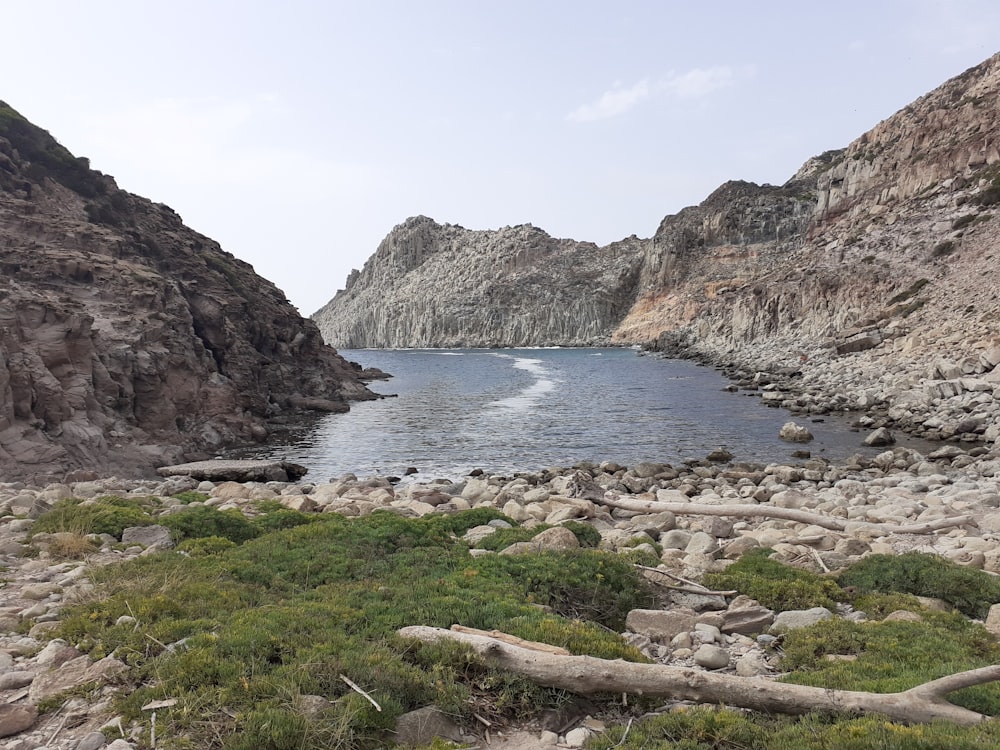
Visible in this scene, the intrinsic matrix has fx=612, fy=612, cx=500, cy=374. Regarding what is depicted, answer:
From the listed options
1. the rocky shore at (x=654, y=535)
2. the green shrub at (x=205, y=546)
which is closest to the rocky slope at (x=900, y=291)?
the rocky shore at (x=654, y=535)

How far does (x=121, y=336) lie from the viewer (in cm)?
3678

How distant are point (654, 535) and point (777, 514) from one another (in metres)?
3.82

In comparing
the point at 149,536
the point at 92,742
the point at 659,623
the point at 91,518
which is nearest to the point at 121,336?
the point at 91,518

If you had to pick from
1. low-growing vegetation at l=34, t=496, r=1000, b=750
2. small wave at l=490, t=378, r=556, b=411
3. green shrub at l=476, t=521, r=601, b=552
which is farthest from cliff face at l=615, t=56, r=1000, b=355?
low-growing vegetation at l=34, t=496, r=1000, b=750

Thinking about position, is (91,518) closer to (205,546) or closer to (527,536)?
(205,546)

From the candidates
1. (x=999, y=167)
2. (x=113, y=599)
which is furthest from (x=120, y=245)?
(x=999, y=167)

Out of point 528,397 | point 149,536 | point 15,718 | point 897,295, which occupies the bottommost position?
point 528,397

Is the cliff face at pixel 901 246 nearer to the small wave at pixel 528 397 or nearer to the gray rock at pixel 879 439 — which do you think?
the gray rock at pixel 879 439

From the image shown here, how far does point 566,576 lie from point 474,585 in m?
1.74

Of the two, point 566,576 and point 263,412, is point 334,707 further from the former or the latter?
point 263,412

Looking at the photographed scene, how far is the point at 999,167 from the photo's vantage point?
229ft

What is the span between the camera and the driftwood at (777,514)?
15.3 meters

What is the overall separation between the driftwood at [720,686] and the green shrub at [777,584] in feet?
13.0

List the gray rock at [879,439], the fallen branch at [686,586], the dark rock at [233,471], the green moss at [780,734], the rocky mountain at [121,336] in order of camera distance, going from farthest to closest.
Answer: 1. the gray rock at [879,439]
2. the dark rock at [233,471]
3. the rocky mountain at [121,336]
4. the fallen branch at [686,586]
5. the green moss at [780,734]
